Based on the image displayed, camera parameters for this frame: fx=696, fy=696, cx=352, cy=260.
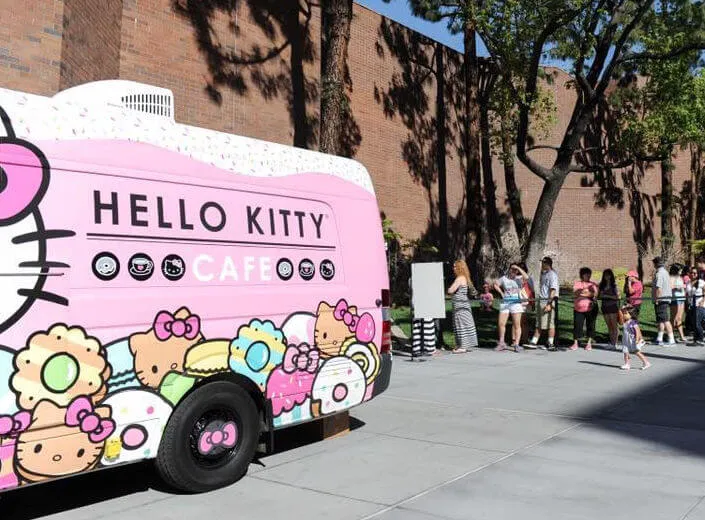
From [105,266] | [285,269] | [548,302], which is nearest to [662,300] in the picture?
[548,302]

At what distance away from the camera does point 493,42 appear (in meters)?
18.5

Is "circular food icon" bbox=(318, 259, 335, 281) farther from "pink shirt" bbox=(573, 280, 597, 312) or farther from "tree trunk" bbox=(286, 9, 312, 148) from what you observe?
"tree trunk" bbox=(286, 9, 312, 148)

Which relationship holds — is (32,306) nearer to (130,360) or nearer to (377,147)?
(130,360)

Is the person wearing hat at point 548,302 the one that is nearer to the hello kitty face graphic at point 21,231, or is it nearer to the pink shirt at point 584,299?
the pink shirt at point 584,299

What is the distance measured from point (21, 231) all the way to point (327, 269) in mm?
2720

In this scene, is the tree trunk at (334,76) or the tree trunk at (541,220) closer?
the tree trunk at (334,76)

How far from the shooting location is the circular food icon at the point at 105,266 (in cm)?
445

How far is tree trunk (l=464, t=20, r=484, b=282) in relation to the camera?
22.8m

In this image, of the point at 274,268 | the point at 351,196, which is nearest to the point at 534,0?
the point at 351,196

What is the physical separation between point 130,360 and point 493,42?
16.2 m

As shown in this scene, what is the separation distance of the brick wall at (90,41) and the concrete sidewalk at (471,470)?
753cm

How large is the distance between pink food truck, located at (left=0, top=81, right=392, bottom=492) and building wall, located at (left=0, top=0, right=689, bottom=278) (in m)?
5.56

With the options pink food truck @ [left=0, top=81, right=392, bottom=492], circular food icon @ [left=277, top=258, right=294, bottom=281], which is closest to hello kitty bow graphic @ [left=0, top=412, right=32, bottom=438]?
pink food truck @ [left=0, top=81, right=392, bottom=492]

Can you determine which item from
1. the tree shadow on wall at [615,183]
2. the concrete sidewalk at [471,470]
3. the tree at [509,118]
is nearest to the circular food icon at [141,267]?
the concrete sidewalk at [471,470]
